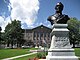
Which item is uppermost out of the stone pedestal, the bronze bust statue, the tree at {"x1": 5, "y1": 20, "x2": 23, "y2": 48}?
the tree at {"x1": 5, "y1": 20, "x2": 23, "y2": 48}

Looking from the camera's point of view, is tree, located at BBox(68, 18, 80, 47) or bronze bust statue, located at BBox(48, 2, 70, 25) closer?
bronze bust statue, located at BBox(48, 2, 70, 25)

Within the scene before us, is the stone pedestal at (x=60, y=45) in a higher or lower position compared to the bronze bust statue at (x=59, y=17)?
lower

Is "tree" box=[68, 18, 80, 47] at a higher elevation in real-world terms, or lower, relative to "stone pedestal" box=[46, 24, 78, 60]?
higher

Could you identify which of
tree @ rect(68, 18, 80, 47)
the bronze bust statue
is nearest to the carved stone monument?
the bronze bust statue

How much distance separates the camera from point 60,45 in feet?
45.5

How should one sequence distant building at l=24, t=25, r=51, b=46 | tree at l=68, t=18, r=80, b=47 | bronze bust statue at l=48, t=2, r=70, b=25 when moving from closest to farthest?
bronze bust statue at l=48, t=2, r=70, b=25, tree at l=68, t=18, r=80, b=47, distant building at l=24, t=25, r=51, b=46

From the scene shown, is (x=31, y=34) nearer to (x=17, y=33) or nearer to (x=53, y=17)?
(x=17, y=33)

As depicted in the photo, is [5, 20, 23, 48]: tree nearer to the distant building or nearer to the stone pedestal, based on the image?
the distant building

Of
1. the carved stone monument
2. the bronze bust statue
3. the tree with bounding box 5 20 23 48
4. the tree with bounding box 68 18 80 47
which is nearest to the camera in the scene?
the carved stone monument

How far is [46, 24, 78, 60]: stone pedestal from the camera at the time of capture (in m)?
13.6

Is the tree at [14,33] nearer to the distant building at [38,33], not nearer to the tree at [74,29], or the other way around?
the tree at [74,29]

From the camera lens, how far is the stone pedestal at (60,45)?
13.6 m

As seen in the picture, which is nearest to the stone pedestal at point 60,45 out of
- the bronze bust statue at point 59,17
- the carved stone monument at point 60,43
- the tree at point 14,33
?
the carved stone monument at point 60,43

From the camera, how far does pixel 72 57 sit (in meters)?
13.5
